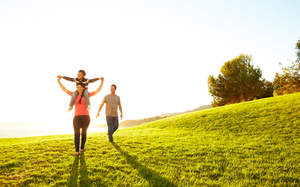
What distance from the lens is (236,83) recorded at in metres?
48.5

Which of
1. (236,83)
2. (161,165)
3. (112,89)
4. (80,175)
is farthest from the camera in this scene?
(236,83)

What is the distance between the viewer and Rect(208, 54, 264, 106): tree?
47312 mm

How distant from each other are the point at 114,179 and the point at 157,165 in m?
1.84

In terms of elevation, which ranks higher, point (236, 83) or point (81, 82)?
point (236, 83)

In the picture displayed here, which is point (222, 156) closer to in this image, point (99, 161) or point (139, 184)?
point (139, 184)

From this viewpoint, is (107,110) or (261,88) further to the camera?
(261,88)

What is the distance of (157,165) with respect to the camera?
6441 mm

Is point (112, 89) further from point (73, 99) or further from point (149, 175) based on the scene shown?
point (149, 175)

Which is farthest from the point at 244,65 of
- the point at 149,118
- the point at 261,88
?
the point at 149,118

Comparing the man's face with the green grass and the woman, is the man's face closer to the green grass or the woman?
the woman

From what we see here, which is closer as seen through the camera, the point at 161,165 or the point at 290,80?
the point at 161,165

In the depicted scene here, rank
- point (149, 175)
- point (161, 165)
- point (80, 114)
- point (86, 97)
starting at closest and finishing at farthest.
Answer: point (149, 175) → point (161, 165) → point (80, 114) → point (86, 97)

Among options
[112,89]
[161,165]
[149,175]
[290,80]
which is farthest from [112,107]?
[290,80]

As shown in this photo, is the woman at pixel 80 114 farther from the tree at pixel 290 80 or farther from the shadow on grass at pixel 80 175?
the tree at pixel 290 80
